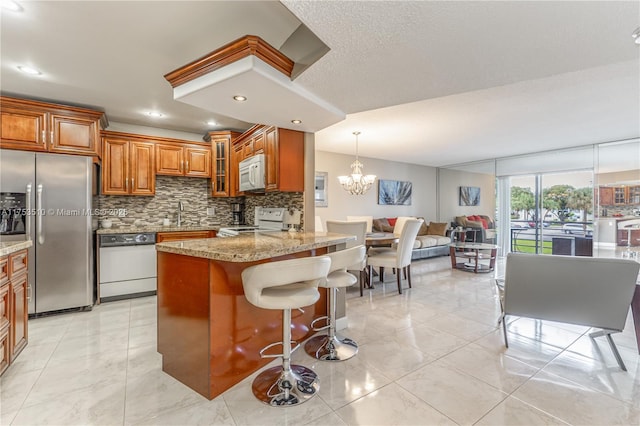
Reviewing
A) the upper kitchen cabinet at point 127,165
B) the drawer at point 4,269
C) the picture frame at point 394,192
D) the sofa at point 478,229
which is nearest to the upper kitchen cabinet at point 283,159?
the upper kitchen cabinet at point 127,165

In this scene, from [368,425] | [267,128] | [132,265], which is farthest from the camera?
[132,265]

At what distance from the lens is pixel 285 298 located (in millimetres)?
1677

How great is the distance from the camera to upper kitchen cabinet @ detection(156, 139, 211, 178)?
4.21 metres

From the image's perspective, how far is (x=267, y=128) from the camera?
3375 mm

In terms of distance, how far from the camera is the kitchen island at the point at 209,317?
175cm

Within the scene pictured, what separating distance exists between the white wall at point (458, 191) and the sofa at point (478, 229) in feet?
1.99

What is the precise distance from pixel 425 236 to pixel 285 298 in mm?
5601

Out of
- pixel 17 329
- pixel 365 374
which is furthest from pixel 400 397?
pixel 17 329

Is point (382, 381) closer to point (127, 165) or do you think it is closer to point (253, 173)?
point (253, 173)

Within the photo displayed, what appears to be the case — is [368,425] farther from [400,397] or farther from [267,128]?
[267,128]

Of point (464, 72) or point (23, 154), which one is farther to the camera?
point (23, 154)

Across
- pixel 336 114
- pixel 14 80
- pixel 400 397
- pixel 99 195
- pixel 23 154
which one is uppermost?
pixel 14 80

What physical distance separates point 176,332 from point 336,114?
224 centimetres

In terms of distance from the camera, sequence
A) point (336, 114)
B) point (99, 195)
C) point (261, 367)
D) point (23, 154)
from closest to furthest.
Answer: point (261, 367) < point (336, 114) < point (23, 154) < point (99, 195)
